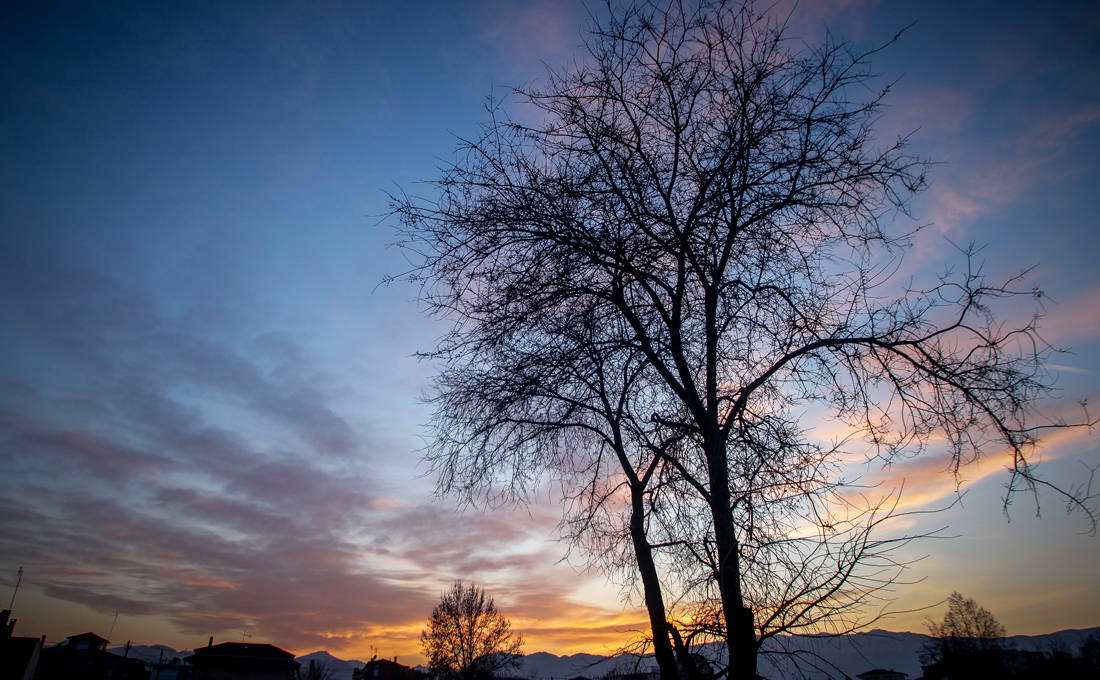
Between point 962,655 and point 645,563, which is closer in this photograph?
point 645,563

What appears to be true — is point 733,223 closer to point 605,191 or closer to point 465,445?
point 605,191

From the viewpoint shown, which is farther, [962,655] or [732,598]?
[962,655]

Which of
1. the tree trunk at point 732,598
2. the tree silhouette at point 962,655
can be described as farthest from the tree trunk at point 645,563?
the tree silhouette at point 962,655

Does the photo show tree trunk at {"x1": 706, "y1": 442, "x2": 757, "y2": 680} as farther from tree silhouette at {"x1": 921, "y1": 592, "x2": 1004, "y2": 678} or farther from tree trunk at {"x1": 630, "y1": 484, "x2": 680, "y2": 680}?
tree silhouette at {"x1": 921, "y1": 592, "x2": 1004, "y2": 678}

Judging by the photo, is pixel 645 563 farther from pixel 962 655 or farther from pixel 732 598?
pixel 962 655

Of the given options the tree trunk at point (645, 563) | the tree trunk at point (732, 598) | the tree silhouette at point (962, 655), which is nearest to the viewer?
the tree trunk at point (732, 598)

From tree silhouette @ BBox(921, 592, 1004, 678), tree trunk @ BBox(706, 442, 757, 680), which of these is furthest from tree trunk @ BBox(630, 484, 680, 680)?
tree silhouette @ BBox(921, 592, 1004, 678)

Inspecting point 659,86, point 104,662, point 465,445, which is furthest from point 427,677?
point 659,86

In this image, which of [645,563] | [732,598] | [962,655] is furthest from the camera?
[962,655]

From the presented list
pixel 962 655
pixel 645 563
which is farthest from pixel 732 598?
pixel 962 655

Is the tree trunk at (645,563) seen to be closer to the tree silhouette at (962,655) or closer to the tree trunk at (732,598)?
the tree trunk at (732,598)

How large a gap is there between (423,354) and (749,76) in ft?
10.8

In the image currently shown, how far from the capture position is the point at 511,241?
13.8 ft

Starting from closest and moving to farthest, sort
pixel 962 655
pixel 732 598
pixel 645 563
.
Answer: pixel 732 598, pixel 645 563, pixel 962 655
